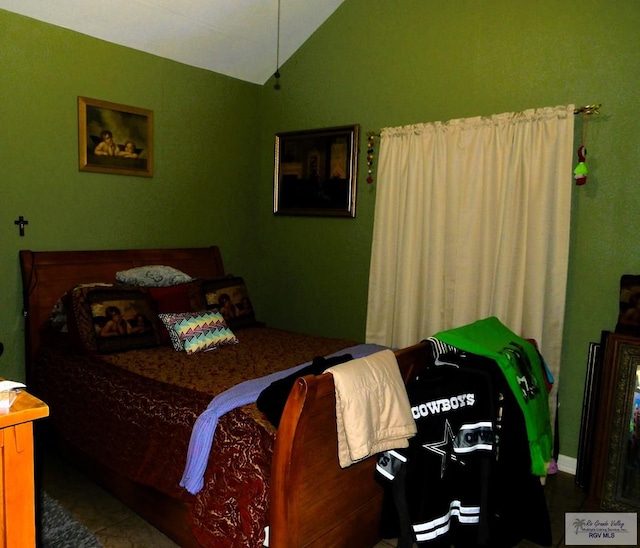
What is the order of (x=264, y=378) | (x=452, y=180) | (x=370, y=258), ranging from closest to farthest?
(x=264, y=378)
(x=452, y=180)
(x=370, y=258)

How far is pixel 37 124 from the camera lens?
316 cm

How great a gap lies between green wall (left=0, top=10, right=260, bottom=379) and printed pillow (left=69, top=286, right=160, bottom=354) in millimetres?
631

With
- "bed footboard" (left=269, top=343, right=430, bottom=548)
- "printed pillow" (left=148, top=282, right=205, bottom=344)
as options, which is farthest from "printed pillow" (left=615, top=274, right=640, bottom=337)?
"printed pillow" (left=148, top=282, right=205, bottom=344)

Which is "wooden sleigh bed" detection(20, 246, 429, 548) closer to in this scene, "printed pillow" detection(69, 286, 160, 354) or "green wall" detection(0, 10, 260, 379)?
"printed pillow" detection(69, 286, 160, 354)

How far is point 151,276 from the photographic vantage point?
3.33 meters

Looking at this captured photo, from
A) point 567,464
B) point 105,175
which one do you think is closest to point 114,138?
point 105,175

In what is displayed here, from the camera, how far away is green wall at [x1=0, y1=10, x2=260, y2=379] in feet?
10.2

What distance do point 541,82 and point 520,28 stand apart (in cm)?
37

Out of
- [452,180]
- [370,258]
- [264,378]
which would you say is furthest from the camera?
[370,258]

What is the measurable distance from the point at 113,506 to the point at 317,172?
269cm

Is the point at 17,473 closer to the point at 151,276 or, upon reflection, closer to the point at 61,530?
the point at 61,530

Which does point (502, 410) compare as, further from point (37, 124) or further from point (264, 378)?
point (37, 124)

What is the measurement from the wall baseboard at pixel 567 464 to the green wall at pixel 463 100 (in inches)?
2.0

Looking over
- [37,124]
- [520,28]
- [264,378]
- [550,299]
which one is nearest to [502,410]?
[264,378]
